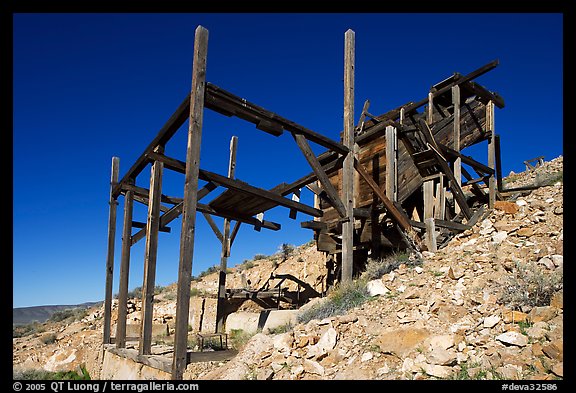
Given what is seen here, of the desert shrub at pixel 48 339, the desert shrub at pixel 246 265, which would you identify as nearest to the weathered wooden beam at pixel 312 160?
the desert shrub at pixel 48 339

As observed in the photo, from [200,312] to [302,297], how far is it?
346cm

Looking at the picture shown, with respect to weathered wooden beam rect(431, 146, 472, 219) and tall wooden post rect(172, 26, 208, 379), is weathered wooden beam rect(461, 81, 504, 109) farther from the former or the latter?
tall wooden post rect(172, 26, 208, 379)

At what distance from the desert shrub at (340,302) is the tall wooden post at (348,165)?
0.84 metres

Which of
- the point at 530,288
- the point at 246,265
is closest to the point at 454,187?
the point at 530,288

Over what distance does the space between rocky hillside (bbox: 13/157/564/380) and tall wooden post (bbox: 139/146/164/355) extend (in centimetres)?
163

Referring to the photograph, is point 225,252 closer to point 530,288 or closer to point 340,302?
point 340,302

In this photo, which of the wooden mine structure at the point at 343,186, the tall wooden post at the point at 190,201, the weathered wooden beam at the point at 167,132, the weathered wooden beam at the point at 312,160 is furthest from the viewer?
the weathered wooden beam at the point at 312,160

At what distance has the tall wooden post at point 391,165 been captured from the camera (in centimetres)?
1020

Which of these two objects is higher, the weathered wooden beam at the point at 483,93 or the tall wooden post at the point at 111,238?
the weathered wooden beam at the point at 483,93

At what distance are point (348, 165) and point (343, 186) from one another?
451mm

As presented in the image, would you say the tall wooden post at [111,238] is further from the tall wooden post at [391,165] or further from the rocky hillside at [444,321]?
the tall wooden post at [391,165]

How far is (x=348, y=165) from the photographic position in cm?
934

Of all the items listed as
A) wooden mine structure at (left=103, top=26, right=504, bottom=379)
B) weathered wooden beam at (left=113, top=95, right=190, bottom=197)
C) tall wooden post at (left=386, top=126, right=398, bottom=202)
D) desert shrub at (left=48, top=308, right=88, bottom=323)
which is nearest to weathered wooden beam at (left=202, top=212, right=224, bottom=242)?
wooden mine structure at (left=103, top=26, right=504, bottom=379)
